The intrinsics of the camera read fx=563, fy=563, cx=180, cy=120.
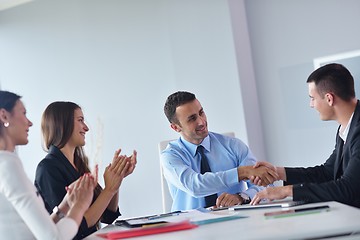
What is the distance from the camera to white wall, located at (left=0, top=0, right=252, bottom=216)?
4.50 meters

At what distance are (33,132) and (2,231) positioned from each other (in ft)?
12.1

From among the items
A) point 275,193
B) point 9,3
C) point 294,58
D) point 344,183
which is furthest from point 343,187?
point 9,3

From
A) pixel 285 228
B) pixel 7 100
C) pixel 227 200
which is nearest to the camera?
pixel 285 228

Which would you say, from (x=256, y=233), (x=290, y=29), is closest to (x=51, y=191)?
(x=256, y=233)

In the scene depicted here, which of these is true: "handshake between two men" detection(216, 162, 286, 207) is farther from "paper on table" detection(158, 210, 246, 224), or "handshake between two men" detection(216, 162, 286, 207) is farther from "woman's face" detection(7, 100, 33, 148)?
"woman's face" detection(7, 100, 33, 148)

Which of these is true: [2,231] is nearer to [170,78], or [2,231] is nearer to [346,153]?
[346,153]

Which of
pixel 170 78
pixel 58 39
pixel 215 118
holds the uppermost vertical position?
pixel 58 39

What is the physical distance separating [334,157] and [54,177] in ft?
4.77

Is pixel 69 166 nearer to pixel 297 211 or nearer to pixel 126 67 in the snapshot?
pixel 297 211

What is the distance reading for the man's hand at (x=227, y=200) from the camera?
9.10ft

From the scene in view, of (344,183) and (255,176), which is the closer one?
(344,183)

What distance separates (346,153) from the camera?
257cm

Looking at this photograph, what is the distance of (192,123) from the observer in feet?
10.8

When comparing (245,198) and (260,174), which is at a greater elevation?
(260,174)
